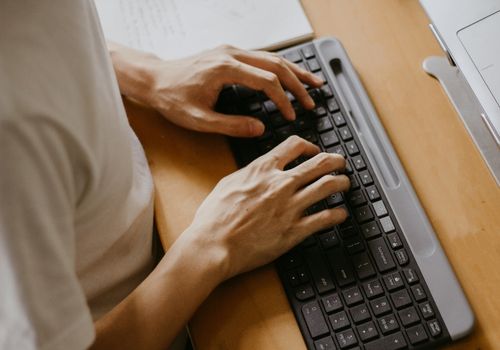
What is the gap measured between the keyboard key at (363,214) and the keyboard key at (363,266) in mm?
44

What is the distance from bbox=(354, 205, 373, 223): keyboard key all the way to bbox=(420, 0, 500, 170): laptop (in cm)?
17

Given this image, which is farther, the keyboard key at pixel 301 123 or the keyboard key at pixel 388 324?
the keyboard key at pixel 301 123

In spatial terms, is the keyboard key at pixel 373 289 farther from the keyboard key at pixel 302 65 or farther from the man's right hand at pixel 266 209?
the keyboard key at pixel 302 65

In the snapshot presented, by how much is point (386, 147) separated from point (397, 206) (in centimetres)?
9

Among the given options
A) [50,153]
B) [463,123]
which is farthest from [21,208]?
[463,123]

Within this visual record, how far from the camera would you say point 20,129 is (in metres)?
0.43

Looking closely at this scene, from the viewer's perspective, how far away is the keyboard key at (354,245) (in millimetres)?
650

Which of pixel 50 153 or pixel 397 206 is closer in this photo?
pixel 50 153

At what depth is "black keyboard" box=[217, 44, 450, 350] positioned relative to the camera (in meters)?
0.61

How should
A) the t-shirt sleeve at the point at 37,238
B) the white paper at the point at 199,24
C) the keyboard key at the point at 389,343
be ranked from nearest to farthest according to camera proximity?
the t-shirt sleeve at the point at 37,238 < the keyboard key at the point at 389,343 < the white paper at the point at 199,24

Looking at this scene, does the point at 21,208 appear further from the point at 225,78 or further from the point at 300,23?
the point at 300,23

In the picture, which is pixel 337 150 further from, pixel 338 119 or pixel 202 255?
pixel 202 255

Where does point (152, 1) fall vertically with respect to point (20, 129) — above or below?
above

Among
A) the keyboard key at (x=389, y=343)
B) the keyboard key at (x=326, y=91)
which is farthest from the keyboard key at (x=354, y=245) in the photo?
the keyboard key at (x=326, y=91)
